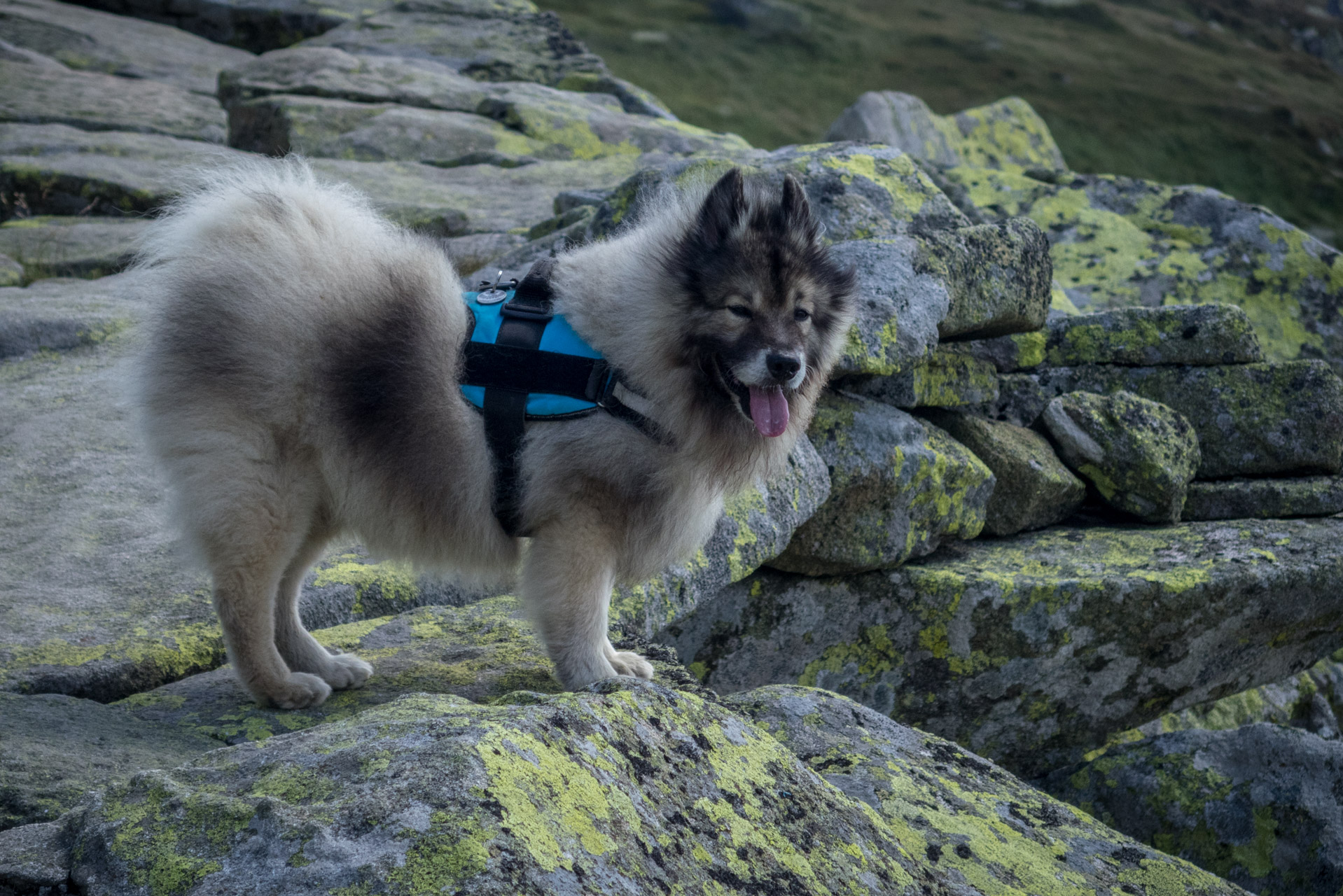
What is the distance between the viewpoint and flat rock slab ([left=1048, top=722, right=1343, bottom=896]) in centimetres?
475

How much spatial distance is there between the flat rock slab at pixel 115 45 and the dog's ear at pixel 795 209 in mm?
12917

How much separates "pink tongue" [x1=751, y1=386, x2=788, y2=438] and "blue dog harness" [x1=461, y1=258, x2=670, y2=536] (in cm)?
38

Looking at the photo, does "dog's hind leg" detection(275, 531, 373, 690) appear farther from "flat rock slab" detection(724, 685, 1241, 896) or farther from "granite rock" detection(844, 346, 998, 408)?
"granite rock" detection(844, 346, 998, 408)

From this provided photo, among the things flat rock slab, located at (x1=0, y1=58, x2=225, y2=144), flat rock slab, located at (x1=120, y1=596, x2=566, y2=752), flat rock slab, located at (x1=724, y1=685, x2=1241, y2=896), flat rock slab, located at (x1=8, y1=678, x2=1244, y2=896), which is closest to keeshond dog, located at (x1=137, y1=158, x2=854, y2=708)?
flat rock slab, located at (x1=120, y1=596, x2=566, y2=752)

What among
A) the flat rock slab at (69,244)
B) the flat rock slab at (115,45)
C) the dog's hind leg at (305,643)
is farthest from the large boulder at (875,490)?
the flat rock slab at (115,45)

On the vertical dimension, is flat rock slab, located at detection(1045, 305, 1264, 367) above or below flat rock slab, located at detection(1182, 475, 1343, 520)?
above

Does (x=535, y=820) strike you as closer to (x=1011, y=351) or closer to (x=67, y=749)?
(x=67, y=749)

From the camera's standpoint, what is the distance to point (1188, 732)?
5.45 meters

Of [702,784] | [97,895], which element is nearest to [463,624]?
[702,784]

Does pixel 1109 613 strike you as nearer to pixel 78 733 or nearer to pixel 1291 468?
pixel 1291 468

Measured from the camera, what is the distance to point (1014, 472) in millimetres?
6402

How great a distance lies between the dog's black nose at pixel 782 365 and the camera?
12.4 feet

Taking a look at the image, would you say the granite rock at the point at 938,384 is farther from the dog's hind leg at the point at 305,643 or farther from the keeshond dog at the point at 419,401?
the dog's hind leg at the point at 305,643

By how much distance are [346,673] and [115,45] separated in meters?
15.5
